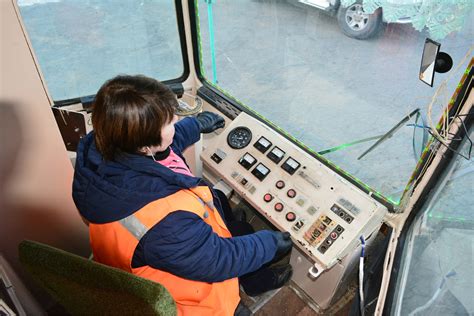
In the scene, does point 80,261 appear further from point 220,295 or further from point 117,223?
point 220,295

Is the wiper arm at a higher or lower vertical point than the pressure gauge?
higher

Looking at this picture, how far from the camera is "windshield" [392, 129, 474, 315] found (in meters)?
1.02

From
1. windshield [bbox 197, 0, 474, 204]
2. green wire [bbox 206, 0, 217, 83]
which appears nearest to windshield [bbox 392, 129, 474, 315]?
windshield [bbox 197, 0, 474, 204]

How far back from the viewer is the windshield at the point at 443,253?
1.02m

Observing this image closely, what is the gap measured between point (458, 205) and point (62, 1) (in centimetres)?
165

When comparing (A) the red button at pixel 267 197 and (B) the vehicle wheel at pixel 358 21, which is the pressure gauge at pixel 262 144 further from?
(B) the vehicle wheel at pixel 358 21

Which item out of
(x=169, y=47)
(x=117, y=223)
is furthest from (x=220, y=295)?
(x=169, y=47)

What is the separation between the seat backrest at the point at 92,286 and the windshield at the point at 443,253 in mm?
829

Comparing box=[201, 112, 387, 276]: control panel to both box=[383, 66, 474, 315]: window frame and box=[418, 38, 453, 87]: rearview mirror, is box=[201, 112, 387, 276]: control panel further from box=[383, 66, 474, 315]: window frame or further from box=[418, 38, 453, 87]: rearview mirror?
box=[418, 38, 453, 87]: rearview mirror

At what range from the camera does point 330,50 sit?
141 cm

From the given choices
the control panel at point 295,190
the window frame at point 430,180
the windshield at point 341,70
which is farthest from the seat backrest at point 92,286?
the windshield at point 341,70

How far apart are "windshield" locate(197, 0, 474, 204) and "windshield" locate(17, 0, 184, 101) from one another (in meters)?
0.22

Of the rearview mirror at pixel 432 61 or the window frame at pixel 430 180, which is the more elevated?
the rearview mirror at pixel 432 61

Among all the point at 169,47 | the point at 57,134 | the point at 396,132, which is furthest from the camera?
the point at 169,47
